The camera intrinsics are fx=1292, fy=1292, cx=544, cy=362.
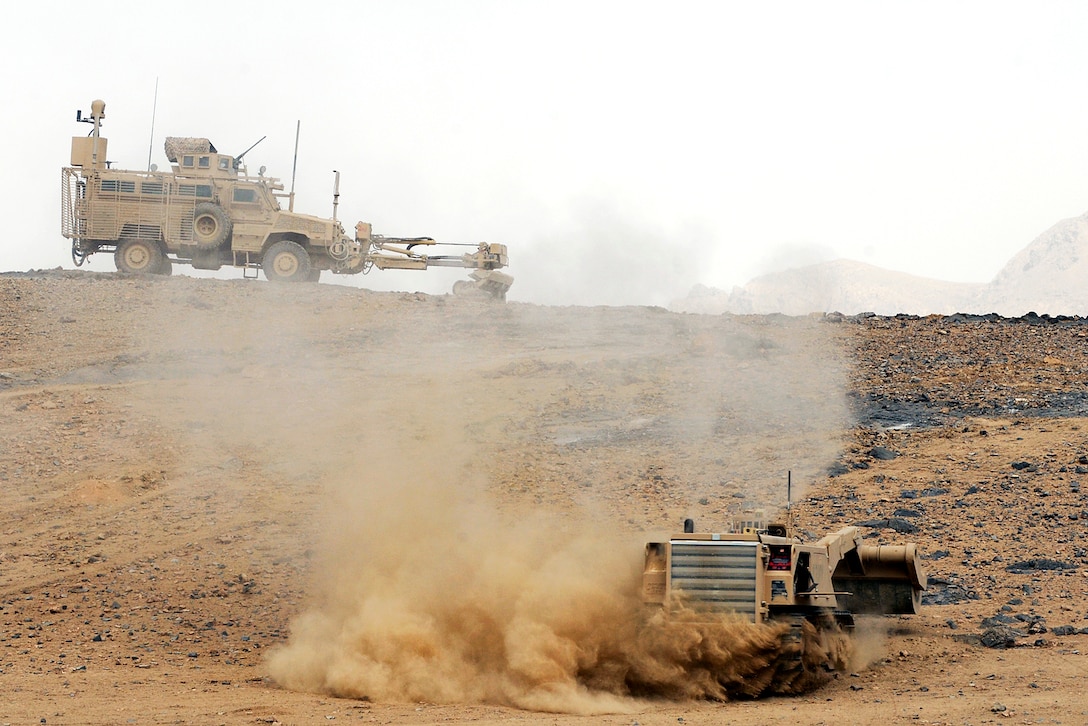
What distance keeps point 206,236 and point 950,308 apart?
65432 millimetres

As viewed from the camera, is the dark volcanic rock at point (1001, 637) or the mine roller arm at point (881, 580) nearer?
the dark volcanic rock at point (1001, 637)

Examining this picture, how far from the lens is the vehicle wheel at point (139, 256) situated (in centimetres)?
3203

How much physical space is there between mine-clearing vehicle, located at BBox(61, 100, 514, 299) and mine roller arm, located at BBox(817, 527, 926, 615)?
2117 centimetres

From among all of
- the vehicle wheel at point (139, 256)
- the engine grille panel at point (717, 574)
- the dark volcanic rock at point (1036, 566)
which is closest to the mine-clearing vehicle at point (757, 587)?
the engine grille panel at point (717, 574)

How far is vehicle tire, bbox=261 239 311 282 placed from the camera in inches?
1260

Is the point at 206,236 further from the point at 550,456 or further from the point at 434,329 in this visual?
the point at 550,456

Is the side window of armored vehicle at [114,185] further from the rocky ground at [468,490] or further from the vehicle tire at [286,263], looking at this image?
the vehicle tire at [286,263]

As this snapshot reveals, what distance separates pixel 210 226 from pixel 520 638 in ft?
74.6

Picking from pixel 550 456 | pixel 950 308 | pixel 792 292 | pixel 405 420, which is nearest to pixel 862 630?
pixel 550 456

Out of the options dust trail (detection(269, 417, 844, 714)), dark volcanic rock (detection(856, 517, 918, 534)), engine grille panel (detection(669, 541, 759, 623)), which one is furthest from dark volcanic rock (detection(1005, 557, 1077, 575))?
engine grille panel (detection(669, 541, 759, 623))

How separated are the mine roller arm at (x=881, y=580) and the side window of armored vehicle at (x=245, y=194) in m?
22.0

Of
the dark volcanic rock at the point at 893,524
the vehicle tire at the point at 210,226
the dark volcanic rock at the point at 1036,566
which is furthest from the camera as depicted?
the vehicle tire at the point at 210,226

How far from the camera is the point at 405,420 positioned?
70.4ft

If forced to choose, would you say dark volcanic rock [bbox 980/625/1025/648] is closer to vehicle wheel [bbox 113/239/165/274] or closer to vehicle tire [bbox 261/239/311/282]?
vehicle tire [bbox 261/239/311/282]
